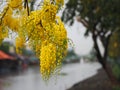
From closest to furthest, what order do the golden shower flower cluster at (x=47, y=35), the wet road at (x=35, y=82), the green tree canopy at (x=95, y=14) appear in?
the golden shower flower cluster at (x=47, y=35), the green tree canopy at (x=95, y=14), the wet road at (x=35, y=82)

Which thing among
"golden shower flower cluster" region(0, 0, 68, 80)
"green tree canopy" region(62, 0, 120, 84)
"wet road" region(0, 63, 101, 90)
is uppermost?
"golden shower flower cluster" region(0, 0, 68, 80)

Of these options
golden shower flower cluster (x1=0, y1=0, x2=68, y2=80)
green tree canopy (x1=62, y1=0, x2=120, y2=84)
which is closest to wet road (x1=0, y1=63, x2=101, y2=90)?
green tree canopy (x1=62, y1=0, x2=120, y2=84)

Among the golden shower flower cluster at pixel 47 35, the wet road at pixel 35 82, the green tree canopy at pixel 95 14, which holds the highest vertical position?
the golden shower flower cluster at pixel 47 35

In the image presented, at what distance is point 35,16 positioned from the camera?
6746mm

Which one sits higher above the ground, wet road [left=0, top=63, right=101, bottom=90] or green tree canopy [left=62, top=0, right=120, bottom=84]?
green tree canopy [left=62, top=0, right=120, bottom=84]

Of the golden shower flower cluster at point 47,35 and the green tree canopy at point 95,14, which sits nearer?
the golden shower flower cluster at point 47,35

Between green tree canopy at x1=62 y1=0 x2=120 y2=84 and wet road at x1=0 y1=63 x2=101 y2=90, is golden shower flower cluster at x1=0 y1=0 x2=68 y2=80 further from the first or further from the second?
→ green tree canopy at x1=62 y1=0 x2=120 y2=84

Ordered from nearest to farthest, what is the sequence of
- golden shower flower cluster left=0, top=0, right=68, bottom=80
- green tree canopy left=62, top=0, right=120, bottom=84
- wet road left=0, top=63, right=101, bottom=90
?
golden shower flower cluster left=0, top=0, right=68, bottom=80 < green tree canopy left=62, top=0, right=120, bottom=84 < wet road left=0, top=63, right=101, bottom=90

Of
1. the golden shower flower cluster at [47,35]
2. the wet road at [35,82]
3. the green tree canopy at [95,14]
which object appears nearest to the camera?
the golden shower flower cluster at [47,35]

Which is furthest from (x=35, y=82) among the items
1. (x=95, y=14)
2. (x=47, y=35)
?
(x=47, y=35)

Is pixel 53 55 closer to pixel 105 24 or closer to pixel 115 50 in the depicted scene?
pixel 105 24

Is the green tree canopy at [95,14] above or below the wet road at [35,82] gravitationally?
above

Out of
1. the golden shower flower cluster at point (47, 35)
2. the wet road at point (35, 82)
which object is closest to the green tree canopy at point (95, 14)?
the wet road at point (35, 82)

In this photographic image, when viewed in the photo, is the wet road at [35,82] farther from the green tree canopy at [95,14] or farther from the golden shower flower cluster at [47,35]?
the golden shower flower cluster at [47,35]
